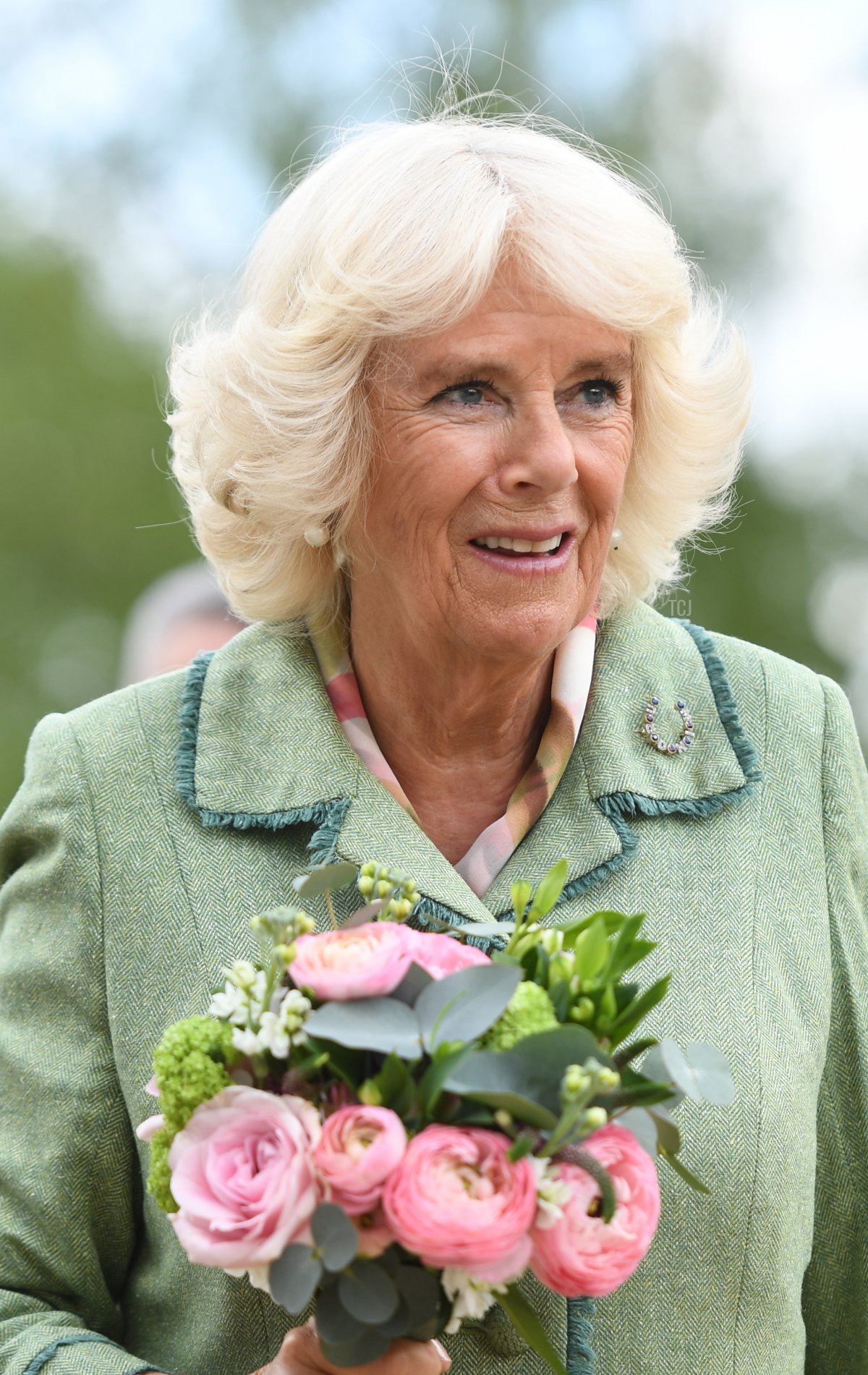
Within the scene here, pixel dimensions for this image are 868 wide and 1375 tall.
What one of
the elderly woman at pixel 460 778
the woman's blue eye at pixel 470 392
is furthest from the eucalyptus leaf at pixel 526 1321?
the woman's blue eye at pixel 470 392

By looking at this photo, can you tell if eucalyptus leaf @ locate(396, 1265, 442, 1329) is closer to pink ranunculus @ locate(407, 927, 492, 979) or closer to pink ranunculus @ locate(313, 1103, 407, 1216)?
pink ranunculus @ locate(313, 1103, 407, 1216)

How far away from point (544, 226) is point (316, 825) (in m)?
0.93

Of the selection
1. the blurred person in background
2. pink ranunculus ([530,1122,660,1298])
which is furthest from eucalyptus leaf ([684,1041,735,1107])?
the blurred person in background

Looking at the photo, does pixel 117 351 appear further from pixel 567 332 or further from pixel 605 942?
pixel 605 942

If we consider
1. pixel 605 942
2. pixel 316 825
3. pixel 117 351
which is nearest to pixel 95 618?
pixel 117 351

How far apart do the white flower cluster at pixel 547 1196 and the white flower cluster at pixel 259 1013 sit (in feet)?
0.89

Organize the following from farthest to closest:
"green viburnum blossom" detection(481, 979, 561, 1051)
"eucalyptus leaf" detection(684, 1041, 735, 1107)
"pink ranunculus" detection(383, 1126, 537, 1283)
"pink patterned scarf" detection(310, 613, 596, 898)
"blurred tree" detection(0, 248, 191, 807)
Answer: "blurred tree" detection(0, 248, 191, 807), "pink patterned scarf" detection(310, 613, 596, 898), "eucalyptus leaf" detection(684, 1041, 735, 1107), "green viburnum blossom" detection(481, 979, 561, 1051), "pink ranunculus" detection(383, 1126, 537, 1283)

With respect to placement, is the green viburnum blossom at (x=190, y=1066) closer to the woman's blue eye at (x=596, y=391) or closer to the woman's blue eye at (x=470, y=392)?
the woman's blue eye at (x=470, y=392)

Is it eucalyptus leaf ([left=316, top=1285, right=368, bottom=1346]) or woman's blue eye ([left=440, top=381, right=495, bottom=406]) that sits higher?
woman's blue eye ([left=440, top=381, right=495, bottom=406])

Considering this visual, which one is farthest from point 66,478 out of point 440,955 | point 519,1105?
point 519,1105

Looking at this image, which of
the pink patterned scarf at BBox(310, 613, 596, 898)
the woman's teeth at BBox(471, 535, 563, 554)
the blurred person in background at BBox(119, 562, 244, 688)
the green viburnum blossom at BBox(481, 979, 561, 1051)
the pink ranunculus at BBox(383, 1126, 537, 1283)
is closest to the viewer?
the pink ranunculus at BBox(383, 1126, 537, 1283)

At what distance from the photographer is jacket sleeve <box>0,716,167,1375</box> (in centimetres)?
231

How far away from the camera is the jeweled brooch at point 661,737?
250 cm

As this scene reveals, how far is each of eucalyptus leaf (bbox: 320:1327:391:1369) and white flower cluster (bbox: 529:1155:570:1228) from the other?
0.73 ft
